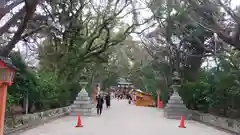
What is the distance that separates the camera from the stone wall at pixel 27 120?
12406mm

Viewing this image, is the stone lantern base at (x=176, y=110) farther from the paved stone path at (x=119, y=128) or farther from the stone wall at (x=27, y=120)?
the stone wall at (x=27, y=120)

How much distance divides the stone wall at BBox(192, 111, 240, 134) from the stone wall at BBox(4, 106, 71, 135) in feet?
30.7

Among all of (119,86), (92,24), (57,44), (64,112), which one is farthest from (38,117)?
(119,86)

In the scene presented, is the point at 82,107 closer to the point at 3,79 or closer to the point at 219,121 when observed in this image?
the point at 219,121

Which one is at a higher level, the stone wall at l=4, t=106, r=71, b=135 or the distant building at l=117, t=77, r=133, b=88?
the distant building at l=117, t=77, r=133, b=88

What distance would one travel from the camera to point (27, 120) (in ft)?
47.8

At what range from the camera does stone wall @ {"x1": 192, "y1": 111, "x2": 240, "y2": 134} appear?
1425 cm

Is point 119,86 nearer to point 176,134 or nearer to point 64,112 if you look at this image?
point 64,112

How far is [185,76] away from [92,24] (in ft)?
31.5

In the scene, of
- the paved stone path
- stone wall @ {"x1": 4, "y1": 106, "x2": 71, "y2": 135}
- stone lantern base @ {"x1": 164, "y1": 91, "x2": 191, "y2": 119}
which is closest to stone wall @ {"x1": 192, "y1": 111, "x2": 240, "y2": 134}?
the paved stone path

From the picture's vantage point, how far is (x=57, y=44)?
24516 millimetres

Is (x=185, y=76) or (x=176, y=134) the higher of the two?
(x=185, y=76)

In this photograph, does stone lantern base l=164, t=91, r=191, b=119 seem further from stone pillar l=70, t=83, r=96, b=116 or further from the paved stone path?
stone pillar l=70, t=83, r=96, b=116

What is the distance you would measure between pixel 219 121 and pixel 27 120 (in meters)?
9.81
